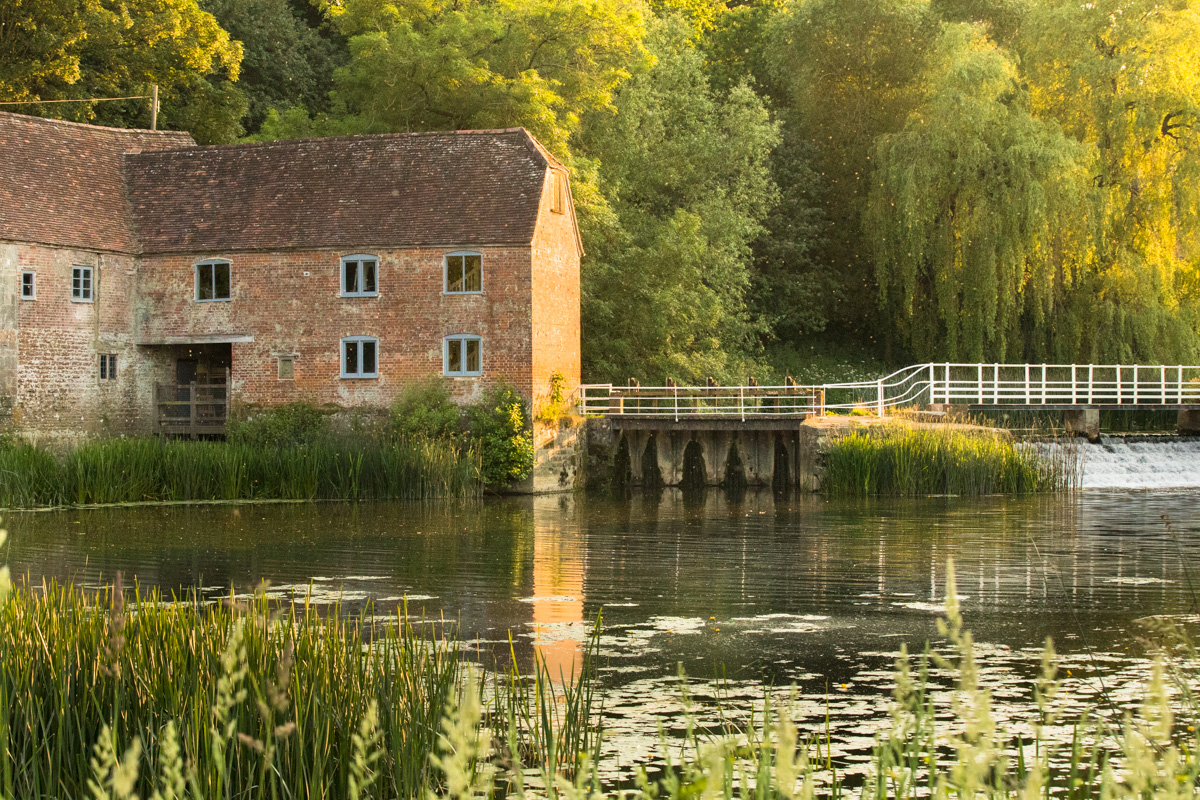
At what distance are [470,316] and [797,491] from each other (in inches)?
331

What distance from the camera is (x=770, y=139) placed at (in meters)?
42.0

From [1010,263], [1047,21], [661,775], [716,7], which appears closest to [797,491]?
[1010,263]

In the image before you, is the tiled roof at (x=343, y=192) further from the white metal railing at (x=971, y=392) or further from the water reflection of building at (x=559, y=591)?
the water reflection of building at (x=559, y=591)

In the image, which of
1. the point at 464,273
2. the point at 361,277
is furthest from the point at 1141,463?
the point at 361,277

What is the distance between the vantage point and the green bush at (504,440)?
30.3 meters

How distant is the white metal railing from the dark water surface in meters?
6.69

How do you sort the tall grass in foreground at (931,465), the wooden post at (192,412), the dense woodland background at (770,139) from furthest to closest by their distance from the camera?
1. the dense woodland background at (770,139)
2. the wooden post at (192,412)
3. the tall grass in foreground at (931,465)

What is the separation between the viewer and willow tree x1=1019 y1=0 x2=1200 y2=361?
36.7m

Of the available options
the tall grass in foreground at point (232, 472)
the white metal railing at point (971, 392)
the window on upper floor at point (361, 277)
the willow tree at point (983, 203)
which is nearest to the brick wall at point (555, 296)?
the white metal railing at point (971, 392)

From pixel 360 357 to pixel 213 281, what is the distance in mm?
4202

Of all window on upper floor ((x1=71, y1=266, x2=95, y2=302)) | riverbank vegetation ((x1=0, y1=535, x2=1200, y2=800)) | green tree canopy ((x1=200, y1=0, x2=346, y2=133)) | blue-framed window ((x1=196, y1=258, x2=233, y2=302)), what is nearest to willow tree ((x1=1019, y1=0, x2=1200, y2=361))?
blue-framed window ((x1=196, y1=258, x2=233, y2=302))

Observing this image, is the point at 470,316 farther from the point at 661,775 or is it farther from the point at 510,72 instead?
the point at 661,775

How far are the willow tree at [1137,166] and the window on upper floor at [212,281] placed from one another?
22228mm

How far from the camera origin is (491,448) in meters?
30.4
